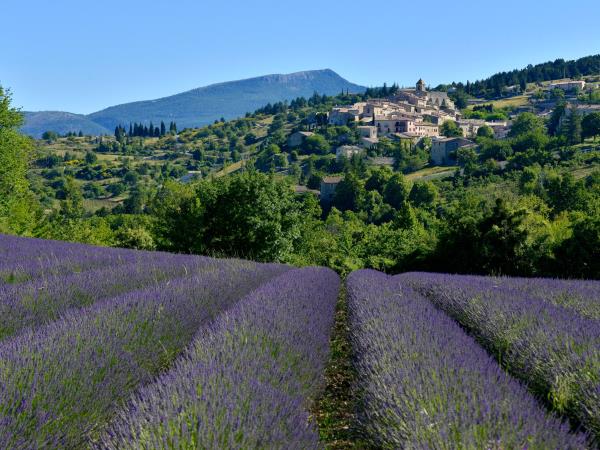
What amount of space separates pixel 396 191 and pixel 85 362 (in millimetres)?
81541

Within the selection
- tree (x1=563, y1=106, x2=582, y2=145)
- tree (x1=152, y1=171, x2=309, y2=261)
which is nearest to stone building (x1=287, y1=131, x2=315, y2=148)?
tree (x1=563, y1=106, x2=582, y2=145)

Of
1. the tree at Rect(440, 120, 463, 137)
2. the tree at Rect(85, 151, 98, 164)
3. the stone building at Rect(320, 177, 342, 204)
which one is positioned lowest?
the stone building at Rect(320, 177, 342, 204)

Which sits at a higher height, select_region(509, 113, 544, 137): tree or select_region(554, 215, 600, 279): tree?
select_region(554, 215, 600, 279): tree

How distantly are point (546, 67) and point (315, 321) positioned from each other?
20926 cm

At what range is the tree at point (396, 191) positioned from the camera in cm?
8181

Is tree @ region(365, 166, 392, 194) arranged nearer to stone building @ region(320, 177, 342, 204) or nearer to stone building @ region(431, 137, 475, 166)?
stone building @ region(320, 177, 342, 204)

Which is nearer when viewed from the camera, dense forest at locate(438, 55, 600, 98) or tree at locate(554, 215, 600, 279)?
tree at locate(554, 215, 600, 279)

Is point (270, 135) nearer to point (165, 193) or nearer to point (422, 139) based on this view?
point (422, 139)

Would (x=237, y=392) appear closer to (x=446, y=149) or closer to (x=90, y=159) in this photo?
(x=446, y=149)

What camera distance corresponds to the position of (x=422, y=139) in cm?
12800

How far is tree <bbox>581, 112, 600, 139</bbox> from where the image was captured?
97.8 metres

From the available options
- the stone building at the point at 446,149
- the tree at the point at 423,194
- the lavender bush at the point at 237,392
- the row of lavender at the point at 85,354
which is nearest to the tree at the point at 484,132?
the stone building at the point at 446,149

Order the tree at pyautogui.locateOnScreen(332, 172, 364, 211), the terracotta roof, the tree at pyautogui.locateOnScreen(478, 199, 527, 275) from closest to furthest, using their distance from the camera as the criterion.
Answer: the tree at pyautogui.locateOnScreen(478, 199, 527, 275), the tree at pyautogui.locateOnScreen(332, 172, 364, 211), the terracotta roof

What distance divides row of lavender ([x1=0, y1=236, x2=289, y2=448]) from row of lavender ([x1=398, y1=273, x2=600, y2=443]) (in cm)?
275
